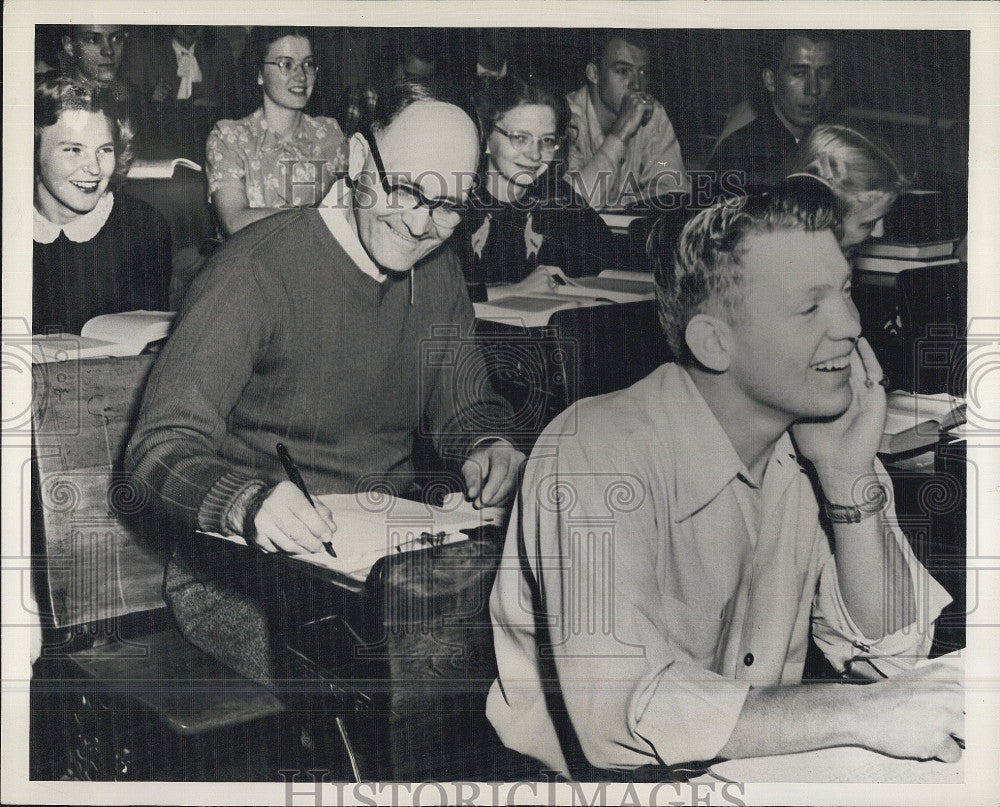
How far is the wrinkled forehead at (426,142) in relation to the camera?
3230 mm

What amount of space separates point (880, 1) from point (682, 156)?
0.81 m

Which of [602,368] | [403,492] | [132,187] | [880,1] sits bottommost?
[403,492]

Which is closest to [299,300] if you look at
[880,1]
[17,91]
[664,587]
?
[17,91]

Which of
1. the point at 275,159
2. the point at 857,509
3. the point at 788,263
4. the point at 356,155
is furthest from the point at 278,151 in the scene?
the point at 857,509

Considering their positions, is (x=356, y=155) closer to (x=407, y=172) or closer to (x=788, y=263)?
(x=407, y=172)

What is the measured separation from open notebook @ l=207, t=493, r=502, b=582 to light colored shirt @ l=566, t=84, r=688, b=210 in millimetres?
1050

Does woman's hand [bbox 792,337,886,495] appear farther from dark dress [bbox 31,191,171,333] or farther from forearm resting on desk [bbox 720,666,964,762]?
dark dress [bbox 31,191,171,333]

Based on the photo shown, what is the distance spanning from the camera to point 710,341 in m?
3.20

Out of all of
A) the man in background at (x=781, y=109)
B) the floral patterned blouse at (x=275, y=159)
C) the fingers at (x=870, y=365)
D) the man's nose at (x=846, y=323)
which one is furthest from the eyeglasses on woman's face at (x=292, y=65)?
the fingers at (x=870, y=365)

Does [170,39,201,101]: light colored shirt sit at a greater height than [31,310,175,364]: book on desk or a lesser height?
greater

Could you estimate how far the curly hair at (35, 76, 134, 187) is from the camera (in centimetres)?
326

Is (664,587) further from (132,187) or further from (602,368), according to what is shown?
(132,187)

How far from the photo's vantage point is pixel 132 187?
3260 mm

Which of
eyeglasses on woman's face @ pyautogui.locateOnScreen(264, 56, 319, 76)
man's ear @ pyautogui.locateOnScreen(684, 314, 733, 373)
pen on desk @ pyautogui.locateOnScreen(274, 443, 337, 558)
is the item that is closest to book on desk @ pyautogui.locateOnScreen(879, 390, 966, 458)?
man's ear @ pyautogui.locateOnScreen(684, 314, 733, 373)
